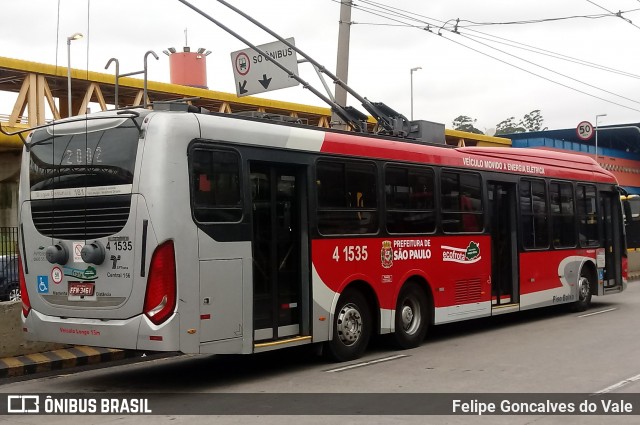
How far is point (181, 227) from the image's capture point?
29.7 feet

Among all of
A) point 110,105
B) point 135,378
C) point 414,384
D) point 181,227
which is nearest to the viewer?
point 181,227

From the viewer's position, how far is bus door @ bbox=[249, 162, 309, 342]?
10148 mm

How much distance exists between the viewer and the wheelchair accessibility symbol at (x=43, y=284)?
990 centimetres

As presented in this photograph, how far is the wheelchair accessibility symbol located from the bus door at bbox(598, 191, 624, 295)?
1268cm

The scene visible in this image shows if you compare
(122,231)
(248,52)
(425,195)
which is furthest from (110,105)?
(122,231)

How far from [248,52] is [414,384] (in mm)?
7310

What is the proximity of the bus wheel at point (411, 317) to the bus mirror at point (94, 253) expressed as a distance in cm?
482

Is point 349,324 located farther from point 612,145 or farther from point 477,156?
point 612,145

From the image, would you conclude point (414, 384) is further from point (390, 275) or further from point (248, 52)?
point (248, 52)

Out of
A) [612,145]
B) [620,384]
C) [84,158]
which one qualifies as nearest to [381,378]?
[620,384]

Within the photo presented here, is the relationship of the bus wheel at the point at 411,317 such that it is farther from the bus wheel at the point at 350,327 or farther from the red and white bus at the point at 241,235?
the bus wheel at the point at 350,327

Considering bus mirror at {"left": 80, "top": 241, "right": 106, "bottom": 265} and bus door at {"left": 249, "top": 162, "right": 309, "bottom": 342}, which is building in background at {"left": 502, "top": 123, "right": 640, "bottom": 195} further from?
bus mirror at {"left": 80, "top": 241, "right": 106, "bottom": 265}

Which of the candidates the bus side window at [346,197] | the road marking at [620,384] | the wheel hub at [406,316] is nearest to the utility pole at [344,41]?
the bus side window at [346,197]

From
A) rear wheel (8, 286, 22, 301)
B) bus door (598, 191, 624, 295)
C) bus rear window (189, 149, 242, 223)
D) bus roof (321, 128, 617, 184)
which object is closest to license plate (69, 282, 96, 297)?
bus rear window (189, 149, 242, 223)
